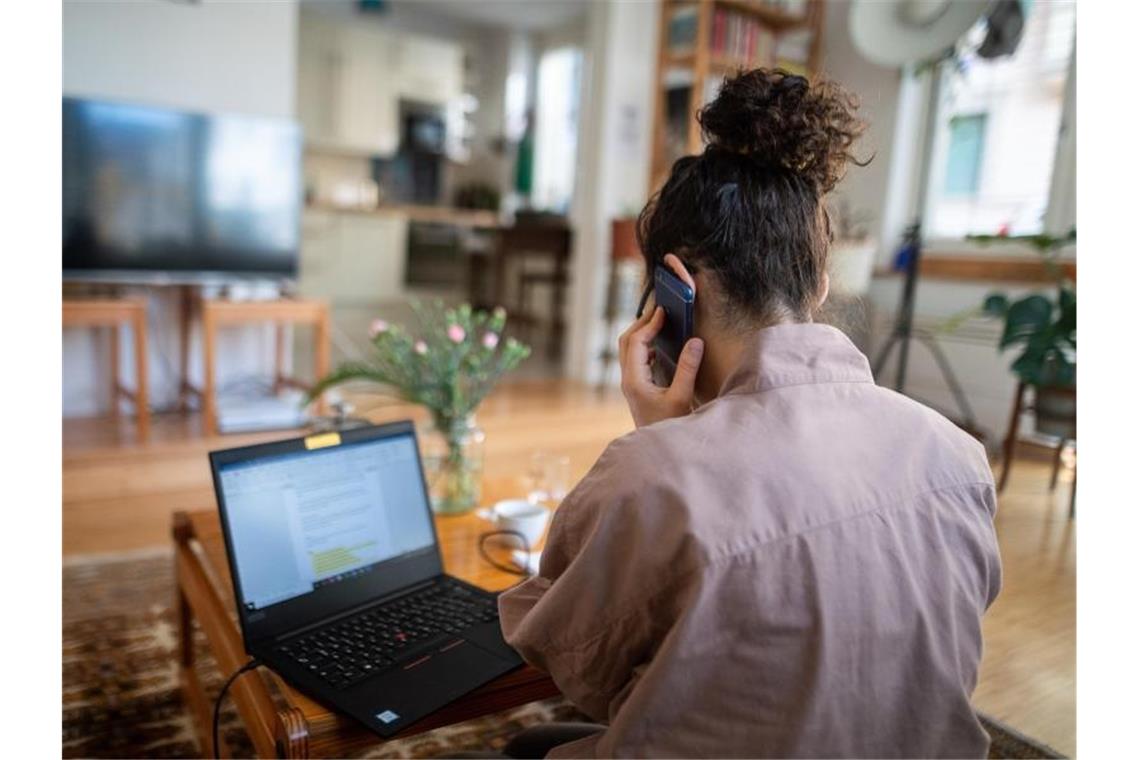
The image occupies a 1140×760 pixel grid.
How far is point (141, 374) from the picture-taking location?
308cm

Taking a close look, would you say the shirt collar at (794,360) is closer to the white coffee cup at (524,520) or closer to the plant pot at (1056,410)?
the white coffee cup at (524,520)

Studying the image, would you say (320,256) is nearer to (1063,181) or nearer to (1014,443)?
(1063,181)

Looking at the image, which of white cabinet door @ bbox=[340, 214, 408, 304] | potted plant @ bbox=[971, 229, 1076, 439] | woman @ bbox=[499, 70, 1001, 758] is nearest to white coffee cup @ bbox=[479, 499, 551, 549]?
woman @ bbox=[499, 70, 1001, 758]

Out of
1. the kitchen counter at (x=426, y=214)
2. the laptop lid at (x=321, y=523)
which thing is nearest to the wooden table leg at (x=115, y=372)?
the laptop lid at (x=321, y=523)

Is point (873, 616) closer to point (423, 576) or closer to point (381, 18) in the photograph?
point (423, 576)

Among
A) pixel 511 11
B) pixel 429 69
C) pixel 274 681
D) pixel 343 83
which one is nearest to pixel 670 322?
pixel 274 681

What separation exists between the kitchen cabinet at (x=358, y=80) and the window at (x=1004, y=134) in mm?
4454

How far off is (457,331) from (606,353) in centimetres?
318

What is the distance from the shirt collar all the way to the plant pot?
2.64 metres

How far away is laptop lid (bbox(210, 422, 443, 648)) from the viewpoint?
1.00 m

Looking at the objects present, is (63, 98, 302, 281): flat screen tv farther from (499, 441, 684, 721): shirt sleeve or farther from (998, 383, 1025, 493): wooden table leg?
(499, 441, 684, 721): shirt sleeve

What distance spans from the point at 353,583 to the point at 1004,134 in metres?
4.06
